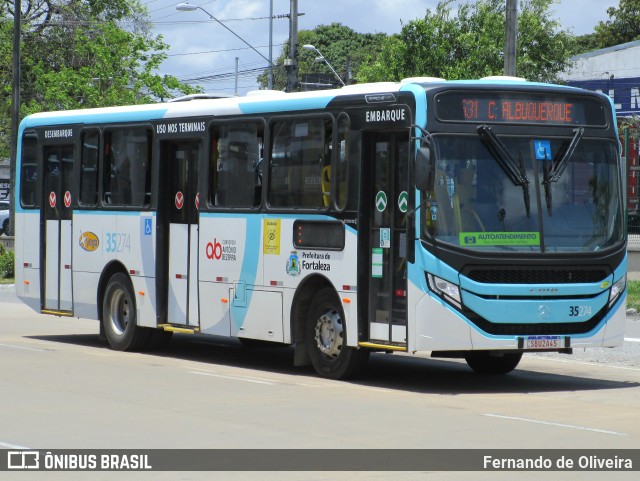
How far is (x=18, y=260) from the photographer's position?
20.5 meters

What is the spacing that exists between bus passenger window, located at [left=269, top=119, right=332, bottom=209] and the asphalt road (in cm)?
199

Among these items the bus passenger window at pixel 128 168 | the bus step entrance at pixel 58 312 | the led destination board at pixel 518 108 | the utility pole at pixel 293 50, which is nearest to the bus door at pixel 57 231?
the bus step entrance at pixel 58 312

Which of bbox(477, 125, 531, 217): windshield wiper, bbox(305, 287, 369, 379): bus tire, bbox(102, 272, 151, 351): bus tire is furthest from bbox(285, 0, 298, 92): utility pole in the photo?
bbox(477, 125, 531, 217): windshield wiper

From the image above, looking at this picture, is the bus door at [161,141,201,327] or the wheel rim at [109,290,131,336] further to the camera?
the wheel rim at [109,290,131,336]

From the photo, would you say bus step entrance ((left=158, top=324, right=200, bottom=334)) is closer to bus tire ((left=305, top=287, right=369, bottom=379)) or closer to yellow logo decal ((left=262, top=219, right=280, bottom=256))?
yellow logo decal ((left=262, top=219, right=280, bottom=256))

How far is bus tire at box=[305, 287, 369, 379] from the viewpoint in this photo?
14664 millimetres

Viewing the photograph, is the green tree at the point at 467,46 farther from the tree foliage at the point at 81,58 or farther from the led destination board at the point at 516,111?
the led destination board at the point at 516,111

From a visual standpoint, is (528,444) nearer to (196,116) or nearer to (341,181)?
(341,181)

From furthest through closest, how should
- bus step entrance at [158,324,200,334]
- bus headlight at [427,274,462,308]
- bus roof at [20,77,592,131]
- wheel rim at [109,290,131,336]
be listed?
1. wheel rim at [109,290,131,336]
2. bus step entrance at [158,324,200,334]
3. bus roof at [20,77,592,131]
4. bus headlight at [427,274,462,308]

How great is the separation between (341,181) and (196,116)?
3.26m

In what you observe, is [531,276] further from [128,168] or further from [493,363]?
[128,168]

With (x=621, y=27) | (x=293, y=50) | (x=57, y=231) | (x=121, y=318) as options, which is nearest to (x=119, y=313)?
(x=121, y=318)

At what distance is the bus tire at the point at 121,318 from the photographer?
60.3 ft

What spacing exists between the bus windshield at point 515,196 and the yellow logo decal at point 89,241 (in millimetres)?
6755
